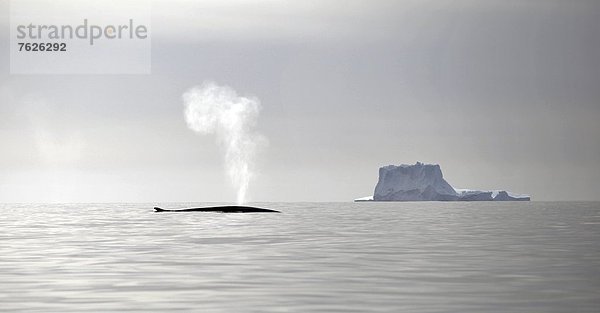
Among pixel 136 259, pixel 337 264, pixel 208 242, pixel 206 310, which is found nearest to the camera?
pixel 206 310

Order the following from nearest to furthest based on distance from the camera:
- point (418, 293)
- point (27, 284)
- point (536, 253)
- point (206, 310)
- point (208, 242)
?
1. point (206, 310)
2. point (418, 293)
3. point (27, 284)
4. point (536, 253)
5. point (208, 242)

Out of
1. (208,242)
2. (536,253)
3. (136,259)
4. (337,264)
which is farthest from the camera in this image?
(208,242)

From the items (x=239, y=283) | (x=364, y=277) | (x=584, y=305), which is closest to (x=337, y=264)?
(x=364, y=277)

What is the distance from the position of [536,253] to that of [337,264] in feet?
35.3

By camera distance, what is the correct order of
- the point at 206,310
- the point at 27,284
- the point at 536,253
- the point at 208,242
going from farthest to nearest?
the point at 208,242 < the point at 536,253 < the point at 27,284 < the point at 206,310

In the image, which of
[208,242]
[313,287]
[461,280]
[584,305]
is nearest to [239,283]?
[313,287]

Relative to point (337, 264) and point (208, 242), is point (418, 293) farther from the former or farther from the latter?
point (208, 242)

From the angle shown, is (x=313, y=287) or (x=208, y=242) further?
(x=208, y=242)

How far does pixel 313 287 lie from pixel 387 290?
2.22 m

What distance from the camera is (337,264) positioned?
3634 cm

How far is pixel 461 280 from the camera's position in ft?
100

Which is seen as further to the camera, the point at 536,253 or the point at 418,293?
the point at 536,253

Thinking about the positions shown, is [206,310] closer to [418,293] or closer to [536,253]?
[418,293]

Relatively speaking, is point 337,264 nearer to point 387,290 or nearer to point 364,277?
point 364,277
